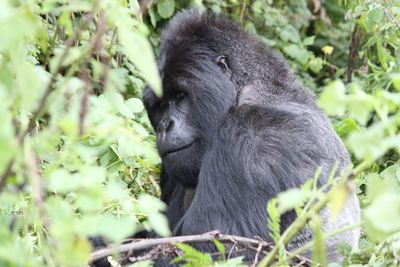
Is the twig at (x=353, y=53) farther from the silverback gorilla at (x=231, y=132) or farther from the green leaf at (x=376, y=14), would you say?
the silverback gorilla at (x=231, y=132)

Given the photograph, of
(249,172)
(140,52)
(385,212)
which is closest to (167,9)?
(249,172)

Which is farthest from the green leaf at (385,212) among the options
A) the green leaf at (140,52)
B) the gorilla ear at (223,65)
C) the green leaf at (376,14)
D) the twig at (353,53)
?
the twig at (353,53)

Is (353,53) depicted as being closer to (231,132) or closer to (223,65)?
(223,65)

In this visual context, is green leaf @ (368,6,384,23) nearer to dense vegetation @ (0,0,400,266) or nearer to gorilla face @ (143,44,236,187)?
gorilla face @ (143,44,236,187)

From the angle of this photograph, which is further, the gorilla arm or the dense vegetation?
the gorilla arm

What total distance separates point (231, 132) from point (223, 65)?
0.49 meters

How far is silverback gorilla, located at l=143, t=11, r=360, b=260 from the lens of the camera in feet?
11.0

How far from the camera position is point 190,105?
3705mm

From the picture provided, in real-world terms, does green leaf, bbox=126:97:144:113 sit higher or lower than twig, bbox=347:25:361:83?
higher

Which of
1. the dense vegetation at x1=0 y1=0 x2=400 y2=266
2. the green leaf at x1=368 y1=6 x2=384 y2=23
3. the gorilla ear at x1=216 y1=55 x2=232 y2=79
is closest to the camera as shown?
the dense vegetation at x1=0 y1=0 x2=400 y2=266

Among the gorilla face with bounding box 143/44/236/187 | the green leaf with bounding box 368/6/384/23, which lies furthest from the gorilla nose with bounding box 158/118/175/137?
the green leaf with bounding box 368/6/384/23

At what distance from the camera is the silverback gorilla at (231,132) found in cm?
335

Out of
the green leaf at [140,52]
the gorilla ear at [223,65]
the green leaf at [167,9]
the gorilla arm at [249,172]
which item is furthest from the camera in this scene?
the green leaf at [167,9]

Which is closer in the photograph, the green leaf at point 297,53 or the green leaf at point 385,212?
the green leaf at point 385,212
